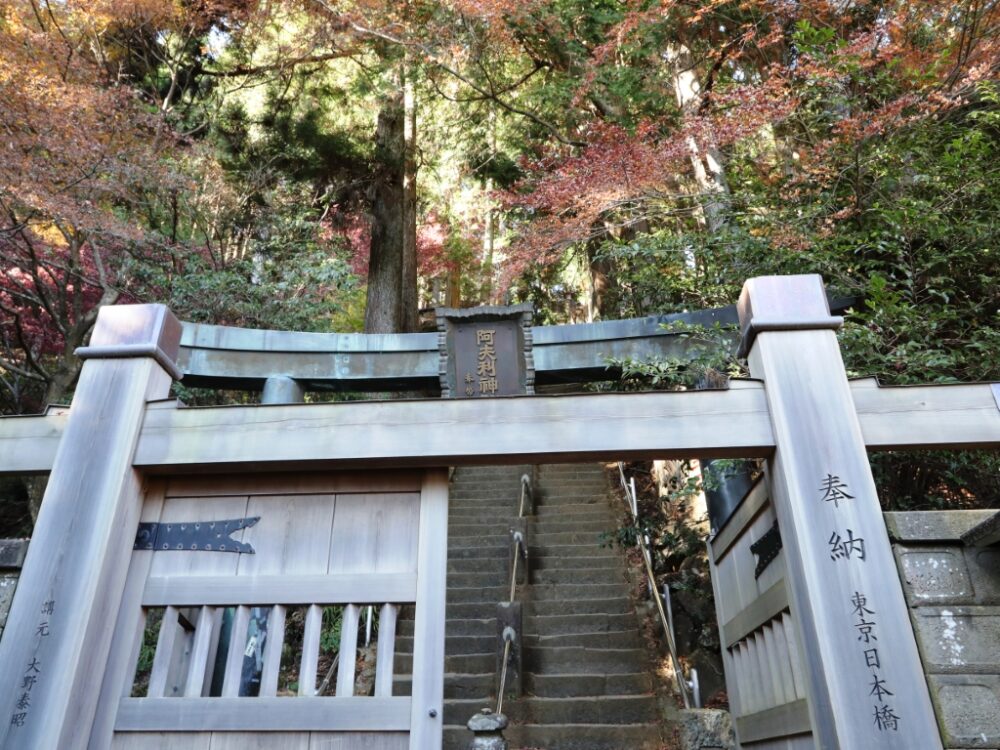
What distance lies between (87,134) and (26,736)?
864 centimetres

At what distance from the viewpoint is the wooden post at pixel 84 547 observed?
2.79 m

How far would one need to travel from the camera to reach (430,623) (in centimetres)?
298

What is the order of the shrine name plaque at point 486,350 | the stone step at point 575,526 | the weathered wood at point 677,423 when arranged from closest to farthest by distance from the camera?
the weathered wood at point 677,423 → the shrine name plaque at point 486,350 → the stone step at point 575,526

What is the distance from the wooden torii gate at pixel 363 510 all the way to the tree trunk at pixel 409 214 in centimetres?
1019

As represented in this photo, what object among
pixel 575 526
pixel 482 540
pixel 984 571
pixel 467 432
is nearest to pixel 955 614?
pixel 984 571

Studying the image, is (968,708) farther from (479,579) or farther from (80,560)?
(479,579)

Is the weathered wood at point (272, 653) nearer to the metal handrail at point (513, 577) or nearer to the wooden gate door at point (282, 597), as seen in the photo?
the wooden gate door at point (282, 597)

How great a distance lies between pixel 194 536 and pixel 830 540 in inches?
112

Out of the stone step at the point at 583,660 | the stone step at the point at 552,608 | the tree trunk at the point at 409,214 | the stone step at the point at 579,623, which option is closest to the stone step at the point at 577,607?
the stone step at the point at 552,608

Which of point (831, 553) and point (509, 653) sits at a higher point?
point (509, 653)

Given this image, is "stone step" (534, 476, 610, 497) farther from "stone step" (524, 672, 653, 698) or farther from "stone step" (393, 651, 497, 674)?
"stone step" (524, 672, 653, 698)

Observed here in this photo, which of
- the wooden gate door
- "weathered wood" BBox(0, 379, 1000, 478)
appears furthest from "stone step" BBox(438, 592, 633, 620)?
"weathered wood" BBox(0, 379, 1000, 478)

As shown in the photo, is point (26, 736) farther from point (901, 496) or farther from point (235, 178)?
point (235, 178)

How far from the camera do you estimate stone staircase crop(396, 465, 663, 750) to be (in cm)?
631
